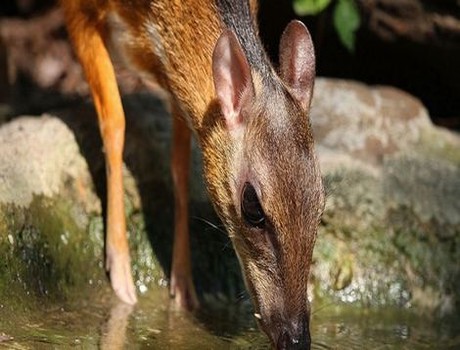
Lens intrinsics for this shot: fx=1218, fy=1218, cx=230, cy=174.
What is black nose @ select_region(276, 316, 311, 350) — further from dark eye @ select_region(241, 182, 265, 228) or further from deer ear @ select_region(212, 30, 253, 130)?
deer ear @ select_region(212, 30, 253, 130)

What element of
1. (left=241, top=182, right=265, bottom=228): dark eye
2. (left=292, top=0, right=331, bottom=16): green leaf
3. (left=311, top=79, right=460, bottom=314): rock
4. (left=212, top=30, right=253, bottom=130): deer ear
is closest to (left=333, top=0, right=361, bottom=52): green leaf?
(left=292, top=0, right=331, bottom=16): green leaf

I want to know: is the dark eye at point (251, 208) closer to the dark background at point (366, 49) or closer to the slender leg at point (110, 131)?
the slender leg at point (110, 131)

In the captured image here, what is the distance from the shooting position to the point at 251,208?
18.7ft

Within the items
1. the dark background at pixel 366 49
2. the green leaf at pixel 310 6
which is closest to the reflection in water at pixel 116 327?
the green leaf at pixel 310 6

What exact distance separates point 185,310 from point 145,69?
136 cm

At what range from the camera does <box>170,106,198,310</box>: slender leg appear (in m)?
6.85

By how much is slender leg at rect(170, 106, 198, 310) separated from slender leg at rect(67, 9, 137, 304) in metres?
0.30

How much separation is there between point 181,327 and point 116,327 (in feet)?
1.23

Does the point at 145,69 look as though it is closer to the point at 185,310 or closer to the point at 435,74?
the point at 185,310

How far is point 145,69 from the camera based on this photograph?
6812 mm

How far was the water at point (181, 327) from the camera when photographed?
571cm

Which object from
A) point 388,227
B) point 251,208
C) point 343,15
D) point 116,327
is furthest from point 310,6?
point 116,327

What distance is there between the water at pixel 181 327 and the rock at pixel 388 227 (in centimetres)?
17

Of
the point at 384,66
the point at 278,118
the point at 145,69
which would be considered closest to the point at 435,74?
the point at 384,66
